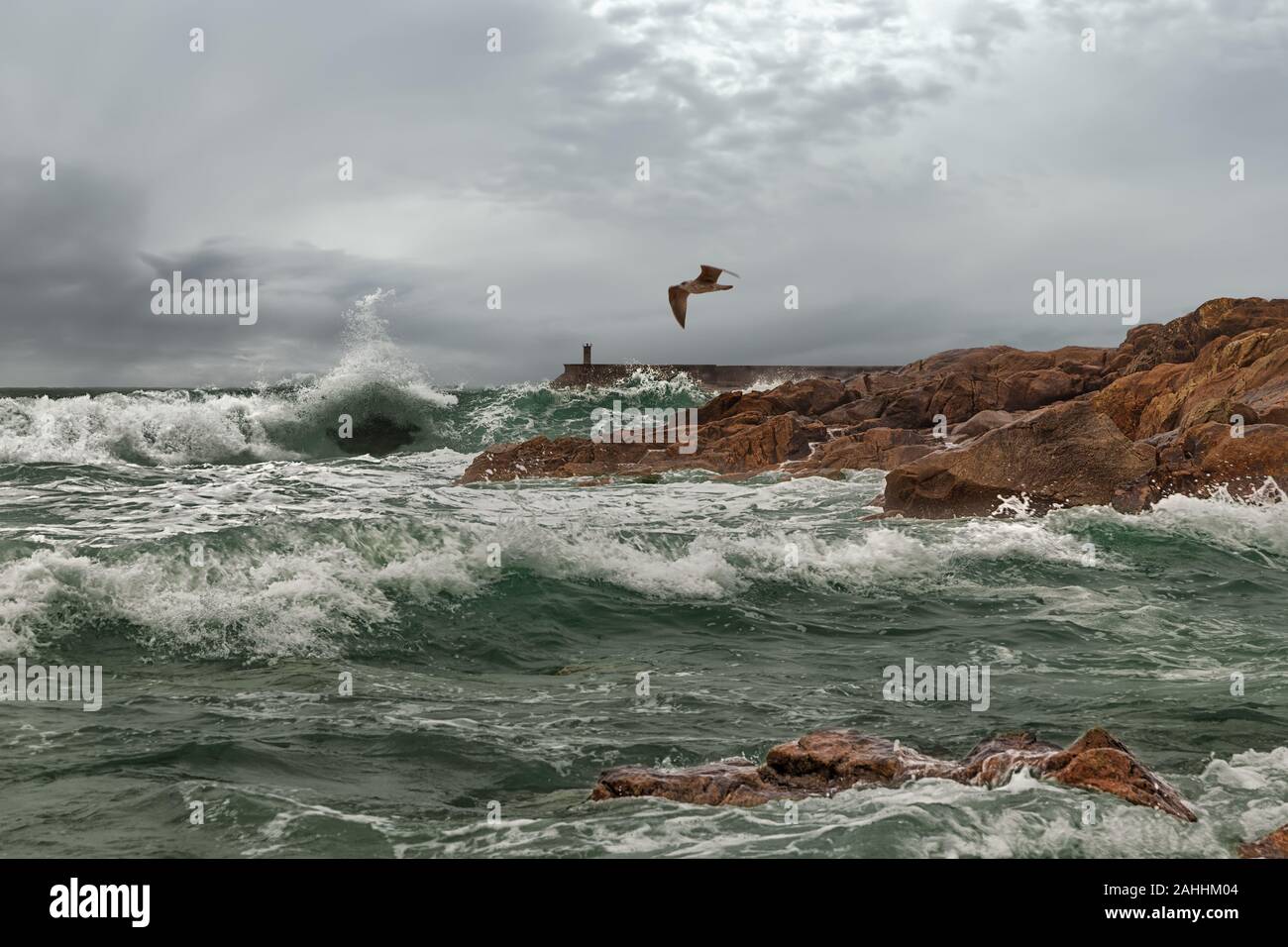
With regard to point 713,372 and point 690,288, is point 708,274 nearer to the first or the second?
point 690,288

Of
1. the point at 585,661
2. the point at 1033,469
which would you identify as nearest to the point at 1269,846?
the point at 585,661

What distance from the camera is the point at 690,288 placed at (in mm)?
12766

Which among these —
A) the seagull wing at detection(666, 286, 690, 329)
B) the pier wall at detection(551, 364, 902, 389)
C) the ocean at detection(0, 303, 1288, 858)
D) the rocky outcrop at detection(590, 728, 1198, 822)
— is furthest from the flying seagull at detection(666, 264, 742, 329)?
the pier wall at detection(551, 364, 902, 389)

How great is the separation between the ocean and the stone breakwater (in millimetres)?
715

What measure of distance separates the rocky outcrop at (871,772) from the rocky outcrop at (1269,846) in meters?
0.31

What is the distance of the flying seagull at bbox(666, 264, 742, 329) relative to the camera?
12258 millimetres

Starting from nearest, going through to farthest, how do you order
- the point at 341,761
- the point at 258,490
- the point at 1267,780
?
the point at 1267,780 → the point at 341,761 → the point at 258,490

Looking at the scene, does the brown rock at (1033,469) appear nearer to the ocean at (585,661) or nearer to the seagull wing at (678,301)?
the ocean at (585,661)

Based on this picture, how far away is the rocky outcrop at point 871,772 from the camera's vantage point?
16.2 feet

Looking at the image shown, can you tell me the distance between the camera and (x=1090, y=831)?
15.0 feet

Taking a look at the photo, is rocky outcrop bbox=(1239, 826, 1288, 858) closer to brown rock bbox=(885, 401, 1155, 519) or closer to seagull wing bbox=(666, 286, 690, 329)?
seagull wing bbox=(666, 286, 690, 329)
